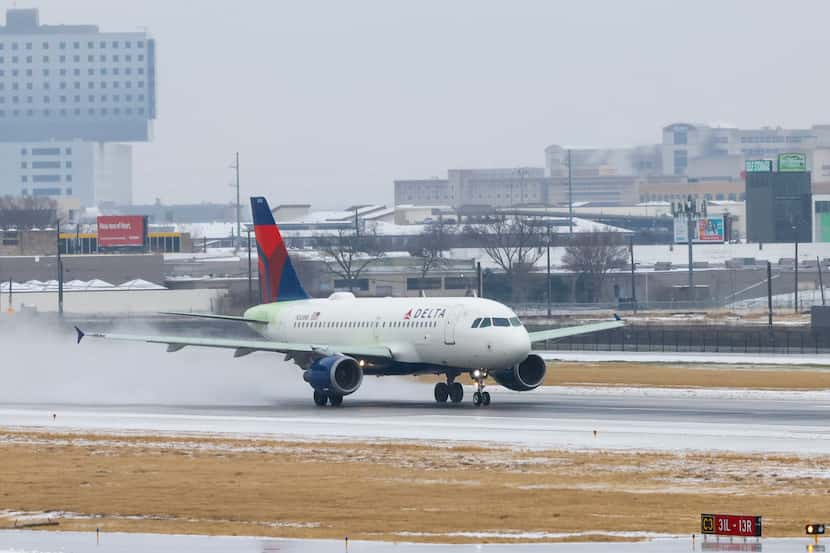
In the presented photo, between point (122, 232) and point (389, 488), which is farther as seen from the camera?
point (122, 232)

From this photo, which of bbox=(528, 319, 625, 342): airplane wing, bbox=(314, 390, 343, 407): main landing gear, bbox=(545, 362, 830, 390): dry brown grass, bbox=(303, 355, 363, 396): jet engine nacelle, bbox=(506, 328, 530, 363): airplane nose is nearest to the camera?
bbox=(506, 328, 530, 363): airplane nose

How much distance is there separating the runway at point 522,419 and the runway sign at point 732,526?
53.3ft

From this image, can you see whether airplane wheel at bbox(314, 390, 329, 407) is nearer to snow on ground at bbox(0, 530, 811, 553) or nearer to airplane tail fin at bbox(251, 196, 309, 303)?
airplane tail fin at bbox(251, 196, 309, 303)

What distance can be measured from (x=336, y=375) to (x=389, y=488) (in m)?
25.0

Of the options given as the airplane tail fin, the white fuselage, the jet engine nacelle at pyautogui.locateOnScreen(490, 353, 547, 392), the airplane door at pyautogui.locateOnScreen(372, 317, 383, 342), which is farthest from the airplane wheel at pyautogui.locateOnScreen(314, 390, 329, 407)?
the airplane tail fin

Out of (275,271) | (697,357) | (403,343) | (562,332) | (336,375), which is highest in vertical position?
(275,271)

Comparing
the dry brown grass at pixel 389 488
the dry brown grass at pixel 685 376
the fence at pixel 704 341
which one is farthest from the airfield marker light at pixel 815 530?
the fence at pixel 704 341

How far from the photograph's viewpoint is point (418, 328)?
2672 inches

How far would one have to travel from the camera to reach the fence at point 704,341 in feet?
351

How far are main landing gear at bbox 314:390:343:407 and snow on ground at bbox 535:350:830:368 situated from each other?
32763mm

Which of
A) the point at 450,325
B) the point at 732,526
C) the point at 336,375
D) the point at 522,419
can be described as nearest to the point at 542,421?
the point at 522,419

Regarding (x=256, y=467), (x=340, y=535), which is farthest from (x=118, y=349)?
(x=340, y=535)

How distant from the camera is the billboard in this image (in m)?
194

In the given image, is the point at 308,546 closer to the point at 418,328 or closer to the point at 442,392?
the point at 418,328
